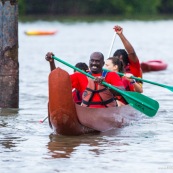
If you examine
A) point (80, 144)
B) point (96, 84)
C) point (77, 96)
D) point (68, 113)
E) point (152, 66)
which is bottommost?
point (80, 144)

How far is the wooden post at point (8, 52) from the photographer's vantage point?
14.2 metres

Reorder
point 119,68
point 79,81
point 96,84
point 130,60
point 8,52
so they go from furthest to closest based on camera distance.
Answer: point 130,60 → point 8,52 → point 119,68 → point 79,81 → point 96,84

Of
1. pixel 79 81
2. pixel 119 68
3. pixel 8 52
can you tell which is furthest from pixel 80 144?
pixel 8 52

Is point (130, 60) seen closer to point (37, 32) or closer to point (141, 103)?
point (141, 103)

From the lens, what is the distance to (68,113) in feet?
38.6

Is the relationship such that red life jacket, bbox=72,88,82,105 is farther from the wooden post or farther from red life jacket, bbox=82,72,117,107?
the wooden post

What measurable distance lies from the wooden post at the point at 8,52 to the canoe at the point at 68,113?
247 centimetres

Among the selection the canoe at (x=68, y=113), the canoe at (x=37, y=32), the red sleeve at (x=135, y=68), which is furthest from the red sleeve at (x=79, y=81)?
the canoe at (x=37, y=32)

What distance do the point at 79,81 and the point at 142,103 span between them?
112 cm

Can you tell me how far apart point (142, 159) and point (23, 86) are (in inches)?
389

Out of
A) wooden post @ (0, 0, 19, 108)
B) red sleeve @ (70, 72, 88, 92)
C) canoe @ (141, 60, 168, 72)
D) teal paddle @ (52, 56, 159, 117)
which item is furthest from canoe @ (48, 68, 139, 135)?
canoe @ (141, 60, 168, 72)

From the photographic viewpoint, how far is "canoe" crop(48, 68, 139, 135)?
11.7 metres

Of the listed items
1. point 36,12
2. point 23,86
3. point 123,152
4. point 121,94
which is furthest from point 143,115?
point 36,12

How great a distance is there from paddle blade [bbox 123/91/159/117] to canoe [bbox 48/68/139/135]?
14.6 inches
